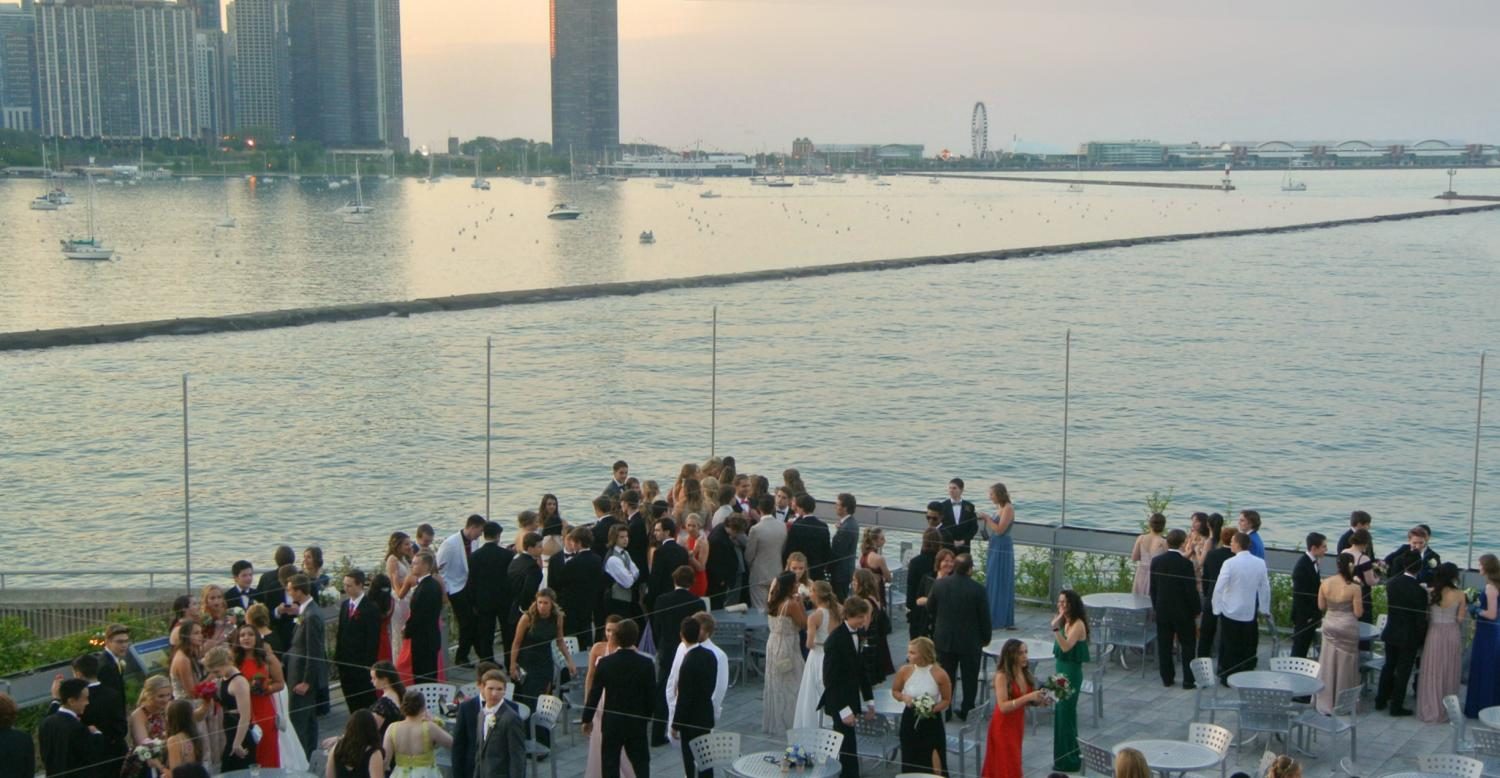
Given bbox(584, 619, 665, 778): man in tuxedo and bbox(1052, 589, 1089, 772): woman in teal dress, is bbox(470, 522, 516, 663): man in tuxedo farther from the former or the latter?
bbox(1052, 589, 1089, 772): woman in teal dress

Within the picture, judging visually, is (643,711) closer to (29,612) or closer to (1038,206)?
(29,612)

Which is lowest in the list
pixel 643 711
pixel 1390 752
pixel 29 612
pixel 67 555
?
pixel 67 555

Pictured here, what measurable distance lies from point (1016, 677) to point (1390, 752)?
132 inches

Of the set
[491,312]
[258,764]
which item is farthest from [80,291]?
[258,764]

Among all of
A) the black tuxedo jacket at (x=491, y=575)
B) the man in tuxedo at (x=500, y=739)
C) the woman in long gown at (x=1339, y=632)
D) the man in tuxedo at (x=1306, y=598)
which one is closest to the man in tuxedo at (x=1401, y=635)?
the woman in long gown at (x=1339, y=632)

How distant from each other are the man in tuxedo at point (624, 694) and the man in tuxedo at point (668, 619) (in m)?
0.91

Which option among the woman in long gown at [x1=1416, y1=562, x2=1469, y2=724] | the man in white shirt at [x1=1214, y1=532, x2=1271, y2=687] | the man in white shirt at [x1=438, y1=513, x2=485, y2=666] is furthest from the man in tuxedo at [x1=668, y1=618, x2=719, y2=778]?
the woman in long gown at [x1=1416, y1=562, x2=1469, y2=724]

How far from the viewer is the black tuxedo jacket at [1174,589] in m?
11.8

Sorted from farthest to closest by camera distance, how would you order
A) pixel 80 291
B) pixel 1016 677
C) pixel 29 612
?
pixel 80 291
pixel 29 612
pixel 1016 677

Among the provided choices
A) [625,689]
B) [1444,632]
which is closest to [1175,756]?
[1444,632]

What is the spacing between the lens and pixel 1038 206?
642 ft

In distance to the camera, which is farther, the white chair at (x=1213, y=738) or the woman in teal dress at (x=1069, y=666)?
the woman in teal dress at (x=1069, y=666)

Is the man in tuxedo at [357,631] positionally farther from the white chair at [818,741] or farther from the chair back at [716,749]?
the white chair at [818,741]

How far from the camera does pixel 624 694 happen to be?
9.36 m
